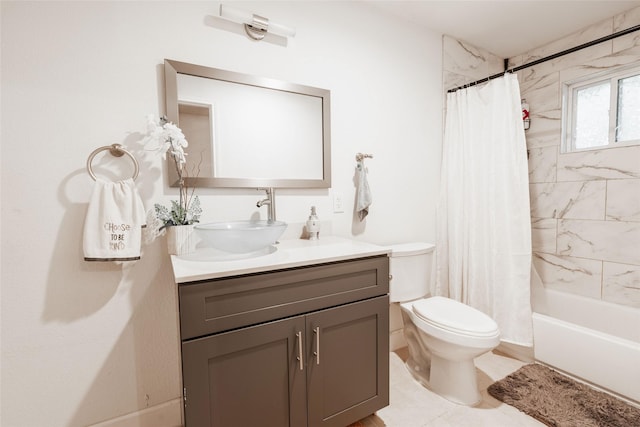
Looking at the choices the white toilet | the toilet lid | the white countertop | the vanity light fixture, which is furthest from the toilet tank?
the vanity light fixture

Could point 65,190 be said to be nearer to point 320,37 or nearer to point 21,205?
point 21,205

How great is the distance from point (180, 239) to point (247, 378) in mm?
646

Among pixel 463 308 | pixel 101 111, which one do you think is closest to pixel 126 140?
pixel 101 111

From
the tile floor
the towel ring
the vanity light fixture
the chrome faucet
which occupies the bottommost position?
the tile floor

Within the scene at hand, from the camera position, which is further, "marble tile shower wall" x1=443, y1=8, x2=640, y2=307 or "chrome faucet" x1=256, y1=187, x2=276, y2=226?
"marble tile shower wall" x1=443, y1=8, x2=640, y2=307

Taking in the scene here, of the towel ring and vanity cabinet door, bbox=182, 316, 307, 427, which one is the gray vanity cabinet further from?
the towel ring

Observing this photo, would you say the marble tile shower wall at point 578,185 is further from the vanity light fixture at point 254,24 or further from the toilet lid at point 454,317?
the vanity light fixture at point 254,24

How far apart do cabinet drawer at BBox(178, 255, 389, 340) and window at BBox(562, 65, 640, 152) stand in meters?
2.12

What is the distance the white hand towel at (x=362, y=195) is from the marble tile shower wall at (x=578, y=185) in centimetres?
117

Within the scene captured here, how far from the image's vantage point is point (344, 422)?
1252 millimetres

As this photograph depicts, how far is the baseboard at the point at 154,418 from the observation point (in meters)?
1.31

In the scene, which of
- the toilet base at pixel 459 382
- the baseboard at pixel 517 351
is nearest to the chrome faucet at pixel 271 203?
the toilet base at pixel 459 382

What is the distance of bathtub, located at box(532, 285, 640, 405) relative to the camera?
4.89 feet

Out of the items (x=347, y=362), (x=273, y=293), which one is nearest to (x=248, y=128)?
(x=273, y=293)
